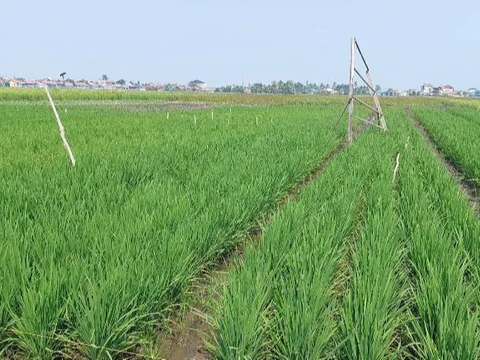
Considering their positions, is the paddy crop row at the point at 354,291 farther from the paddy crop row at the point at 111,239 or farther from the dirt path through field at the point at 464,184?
the dirt path through field at the point at 464,184

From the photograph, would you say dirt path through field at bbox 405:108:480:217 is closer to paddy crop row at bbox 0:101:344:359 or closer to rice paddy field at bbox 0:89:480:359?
rice paddy field at bbox 0:89:480:359

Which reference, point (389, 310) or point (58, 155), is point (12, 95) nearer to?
point (58, 155)

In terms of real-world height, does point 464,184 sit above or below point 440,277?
below

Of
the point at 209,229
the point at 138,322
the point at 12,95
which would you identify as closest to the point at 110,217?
the point at 209,229

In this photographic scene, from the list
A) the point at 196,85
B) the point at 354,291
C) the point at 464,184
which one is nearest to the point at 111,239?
the point at 354,291

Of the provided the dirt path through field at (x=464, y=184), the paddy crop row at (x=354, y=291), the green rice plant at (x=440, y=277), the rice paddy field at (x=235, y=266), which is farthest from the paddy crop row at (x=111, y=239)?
the dirt path through field at (x=464, y=184)

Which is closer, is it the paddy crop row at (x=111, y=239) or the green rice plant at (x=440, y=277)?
the green rice plant at (x=440, y=277)

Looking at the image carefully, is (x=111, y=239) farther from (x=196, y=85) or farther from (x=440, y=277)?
(x=196, y=85)

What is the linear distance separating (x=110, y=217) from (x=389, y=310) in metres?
1.93

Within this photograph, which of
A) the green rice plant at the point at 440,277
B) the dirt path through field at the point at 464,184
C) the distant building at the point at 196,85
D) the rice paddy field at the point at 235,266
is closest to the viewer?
the green rice plant at the point at 440,277

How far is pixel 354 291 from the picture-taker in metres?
1.99

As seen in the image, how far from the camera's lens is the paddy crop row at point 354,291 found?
1.71m

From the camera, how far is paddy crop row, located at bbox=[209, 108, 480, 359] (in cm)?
171

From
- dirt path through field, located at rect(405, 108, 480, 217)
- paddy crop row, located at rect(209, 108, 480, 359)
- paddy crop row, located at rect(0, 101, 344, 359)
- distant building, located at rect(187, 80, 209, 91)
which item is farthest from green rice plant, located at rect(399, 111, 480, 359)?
distant building, located at rect(187, 80, 209, 91)
